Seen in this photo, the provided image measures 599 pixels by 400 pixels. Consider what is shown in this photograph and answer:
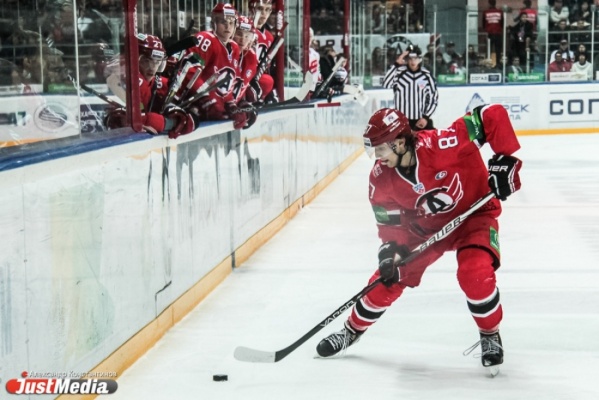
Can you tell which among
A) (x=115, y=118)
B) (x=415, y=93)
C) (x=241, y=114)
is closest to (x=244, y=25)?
(x=241, y=114)

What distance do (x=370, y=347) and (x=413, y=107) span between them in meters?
7.11

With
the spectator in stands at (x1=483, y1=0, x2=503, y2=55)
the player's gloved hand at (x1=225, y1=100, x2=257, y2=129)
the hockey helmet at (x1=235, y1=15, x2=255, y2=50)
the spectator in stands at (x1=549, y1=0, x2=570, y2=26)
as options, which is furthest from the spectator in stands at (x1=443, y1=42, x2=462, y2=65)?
the player's gloved hand at (x1=225, y1=100, x2=257, y2=129)

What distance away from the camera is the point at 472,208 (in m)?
3.71

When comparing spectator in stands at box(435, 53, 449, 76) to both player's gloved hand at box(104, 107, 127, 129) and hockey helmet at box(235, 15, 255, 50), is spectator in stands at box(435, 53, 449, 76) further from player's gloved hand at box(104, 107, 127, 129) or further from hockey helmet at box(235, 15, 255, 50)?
player's gloved hand at box(104, 107, 127, 129)

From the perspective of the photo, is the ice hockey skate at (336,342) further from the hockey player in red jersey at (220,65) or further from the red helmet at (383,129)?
the hockey player in red jersey at (220,65)

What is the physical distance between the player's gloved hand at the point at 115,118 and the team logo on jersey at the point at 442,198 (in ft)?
3.73

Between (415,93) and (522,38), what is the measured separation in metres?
5.21

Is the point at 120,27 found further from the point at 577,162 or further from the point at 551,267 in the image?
the point at 577,162

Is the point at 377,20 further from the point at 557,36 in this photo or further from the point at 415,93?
the point at 415,93

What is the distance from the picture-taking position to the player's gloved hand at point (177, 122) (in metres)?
4.35

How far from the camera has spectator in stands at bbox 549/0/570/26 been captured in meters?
15.9

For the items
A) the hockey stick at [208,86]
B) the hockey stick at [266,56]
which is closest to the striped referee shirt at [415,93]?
the hockey stick at [266,56]

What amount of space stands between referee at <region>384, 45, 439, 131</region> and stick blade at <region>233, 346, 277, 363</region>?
7.27m

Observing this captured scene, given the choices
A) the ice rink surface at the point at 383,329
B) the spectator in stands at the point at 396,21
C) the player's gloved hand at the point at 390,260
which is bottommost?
the ice rink surface at the point at 383,329
